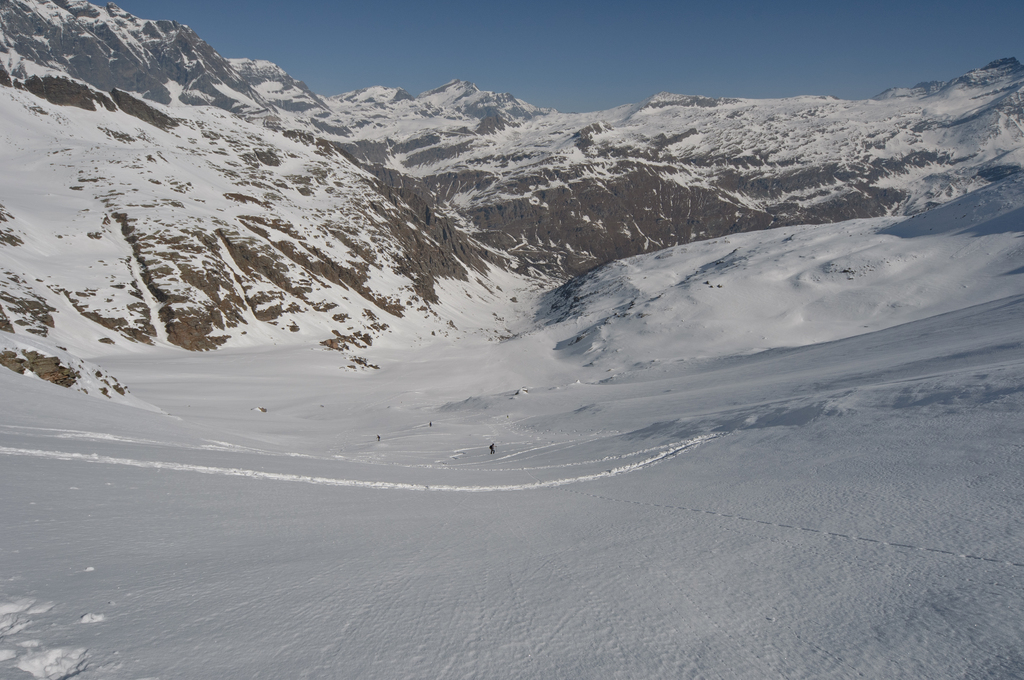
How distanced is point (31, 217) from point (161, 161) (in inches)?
1662

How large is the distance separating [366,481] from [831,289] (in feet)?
183

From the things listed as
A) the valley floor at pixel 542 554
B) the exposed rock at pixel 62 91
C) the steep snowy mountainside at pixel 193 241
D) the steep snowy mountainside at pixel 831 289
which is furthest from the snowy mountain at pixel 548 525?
the exposed rock at pixel 62 91

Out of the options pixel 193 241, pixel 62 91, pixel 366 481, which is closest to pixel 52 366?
pixel 366 481

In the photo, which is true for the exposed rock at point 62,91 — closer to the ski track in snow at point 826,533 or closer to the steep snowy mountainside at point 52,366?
the steep snowy mountainside at point 52,366

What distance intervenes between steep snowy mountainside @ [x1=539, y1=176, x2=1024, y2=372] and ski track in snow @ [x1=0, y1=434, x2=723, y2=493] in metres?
29.1

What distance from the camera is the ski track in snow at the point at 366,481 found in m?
7.17

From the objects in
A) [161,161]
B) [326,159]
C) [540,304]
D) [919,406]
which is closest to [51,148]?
[161,161]

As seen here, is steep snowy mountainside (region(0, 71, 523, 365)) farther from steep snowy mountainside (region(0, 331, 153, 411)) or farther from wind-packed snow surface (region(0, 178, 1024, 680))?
wind-packed snow surface (region(0, 178, 1024, 680))

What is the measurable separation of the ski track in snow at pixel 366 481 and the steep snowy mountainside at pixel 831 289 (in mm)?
29067

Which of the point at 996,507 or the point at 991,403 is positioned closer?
the point at 996,507

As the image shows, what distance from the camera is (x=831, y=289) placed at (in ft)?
168

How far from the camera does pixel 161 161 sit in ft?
299

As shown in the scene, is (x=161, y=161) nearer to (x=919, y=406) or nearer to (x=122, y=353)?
(x=122, y=353)

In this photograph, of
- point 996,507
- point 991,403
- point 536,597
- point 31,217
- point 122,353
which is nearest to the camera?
point 536,597
